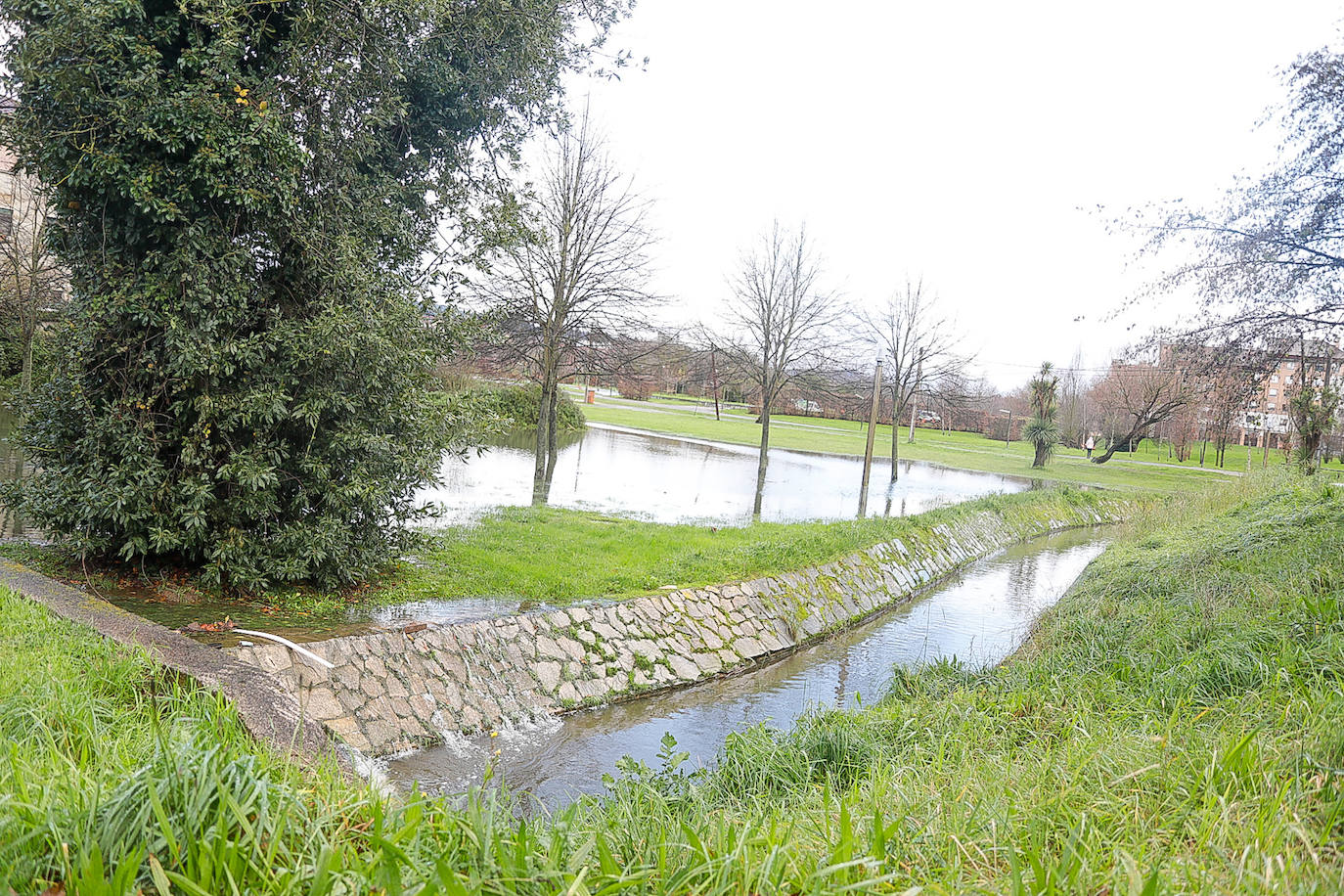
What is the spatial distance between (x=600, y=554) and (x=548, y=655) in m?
2.99

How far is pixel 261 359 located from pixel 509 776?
3.99m

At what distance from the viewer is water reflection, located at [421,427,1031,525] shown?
587 inches

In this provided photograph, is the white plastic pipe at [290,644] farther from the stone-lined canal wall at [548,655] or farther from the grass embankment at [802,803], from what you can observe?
the grass embankment at [802,803]

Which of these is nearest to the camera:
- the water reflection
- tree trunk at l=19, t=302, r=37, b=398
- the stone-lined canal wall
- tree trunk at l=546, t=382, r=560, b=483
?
the stone-lined canal wall

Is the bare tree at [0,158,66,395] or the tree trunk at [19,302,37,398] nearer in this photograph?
the tree trunk at [19,302,37,398]

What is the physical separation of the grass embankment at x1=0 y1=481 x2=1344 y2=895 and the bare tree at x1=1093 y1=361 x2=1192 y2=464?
58.5 feet

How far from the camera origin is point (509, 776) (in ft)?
18.1

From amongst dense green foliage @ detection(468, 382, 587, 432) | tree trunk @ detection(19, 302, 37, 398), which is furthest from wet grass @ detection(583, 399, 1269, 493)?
tree trunk @ detection(19, 302, 37, 398)

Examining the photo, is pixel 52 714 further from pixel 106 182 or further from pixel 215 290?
pixel 106 182

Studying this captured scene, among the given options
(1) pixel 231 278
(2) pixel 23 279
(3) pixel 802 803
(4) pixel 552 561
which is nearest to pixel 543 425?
(4) pixel 552 561

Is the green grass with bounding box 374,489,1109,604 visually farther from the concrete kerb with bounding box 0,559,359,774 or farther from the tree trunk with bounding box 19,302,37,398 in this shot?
the tree trunk with bounding box 19,302,37,398

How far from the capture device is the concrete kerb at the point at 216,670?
4.04m

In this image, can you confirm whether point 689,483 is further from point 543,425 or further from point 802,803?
point 802,803

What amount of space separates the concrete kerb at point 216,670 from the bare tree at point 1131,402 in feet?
67.5
